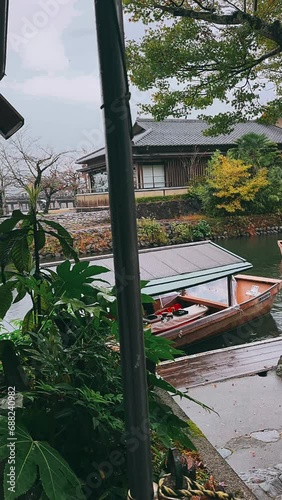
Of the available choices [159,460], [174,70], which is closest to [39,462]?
[159,460]

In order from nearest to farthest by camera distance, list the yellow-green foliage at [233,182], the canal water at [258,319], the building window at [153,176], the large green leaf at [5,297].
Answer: the large green leaf at [5,297], the canal water at [258,319], the yellow-green foliage at [233,182], the building window at [153,176]

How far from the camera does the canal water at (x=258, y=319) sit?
17.7ft

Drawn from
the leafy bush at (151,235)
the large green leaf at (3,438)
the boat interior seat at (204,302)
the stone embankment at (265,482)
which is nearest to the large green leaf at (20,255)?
the large green leaf at (3,438)

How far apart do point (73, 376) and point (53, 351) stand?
9cm

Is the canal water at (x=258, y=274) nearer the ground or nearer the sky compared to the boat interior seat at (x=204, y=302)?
nearer the ground

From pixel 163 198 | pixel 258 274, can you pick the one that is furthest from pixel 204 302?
pixel 163 198

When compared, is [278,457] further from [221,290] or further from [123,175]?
[221,290]

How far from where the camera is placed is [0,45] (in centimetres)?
157

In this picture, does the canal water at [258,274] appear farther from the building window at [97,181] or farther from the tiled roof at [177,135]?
the building window at [97,181]

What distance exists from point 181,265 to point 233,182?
463 inches

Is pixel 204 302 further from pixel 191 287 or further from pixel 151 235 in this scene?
pixel 151 235

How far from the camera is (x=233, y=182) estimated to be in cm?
1617

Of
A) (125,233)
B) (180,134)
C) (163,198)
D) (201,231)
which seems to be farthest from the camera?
(180,134)

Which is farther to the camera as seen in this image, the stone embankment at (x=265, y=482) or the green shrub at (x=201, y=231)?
the green shrub at (x=201, y=231)
